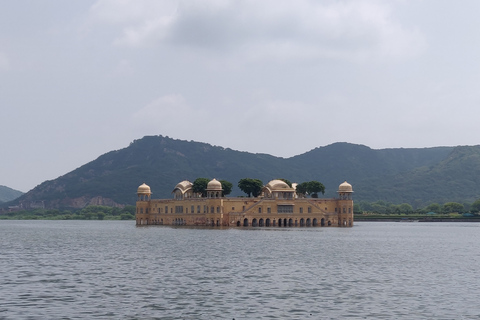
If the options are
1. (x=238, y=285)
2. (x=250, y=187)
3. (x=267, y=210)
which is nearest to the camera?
(x=238, y=285)

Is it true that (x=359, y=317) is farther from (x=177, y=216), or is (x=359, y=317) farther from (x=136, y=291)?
(x=177, y=216)

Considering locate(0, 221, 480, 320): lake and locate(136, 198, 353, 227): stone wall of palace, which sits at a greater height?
locate(136, 198, 353, 227): stone wall of palace

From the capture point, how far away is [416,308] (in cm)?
3453

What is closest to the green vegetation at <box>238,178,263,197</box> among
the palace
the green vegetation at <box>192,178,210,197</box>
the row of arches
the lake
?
the palace

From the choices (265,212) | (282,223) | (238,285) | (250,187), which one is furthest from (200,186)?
A: (238,285)

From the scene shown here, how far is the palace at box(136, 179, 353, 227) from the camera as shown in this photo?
155000mm

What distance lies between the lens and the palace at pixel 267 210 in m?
155

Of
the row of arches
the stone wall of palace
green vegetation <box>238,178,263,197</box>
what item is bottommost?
the row of arches

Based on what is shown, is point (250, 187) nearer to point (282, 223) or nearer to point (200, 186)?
point (200, 186)

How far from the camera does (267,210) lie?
15712cm

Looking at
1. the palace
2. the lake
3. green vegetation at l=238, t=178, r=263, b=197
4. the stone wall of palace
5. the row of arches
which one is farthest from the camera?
green vegetation at l=238, t=178, r=263, b=197

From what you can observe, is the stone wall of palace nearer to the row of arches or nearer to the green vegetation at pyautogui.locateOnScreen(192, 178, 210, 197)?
the row of arches

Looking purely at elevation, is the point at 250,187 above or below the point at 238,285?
above

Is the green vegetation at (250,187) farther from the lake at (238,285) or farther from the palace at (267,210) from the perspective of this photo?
the lake at (238,285)
